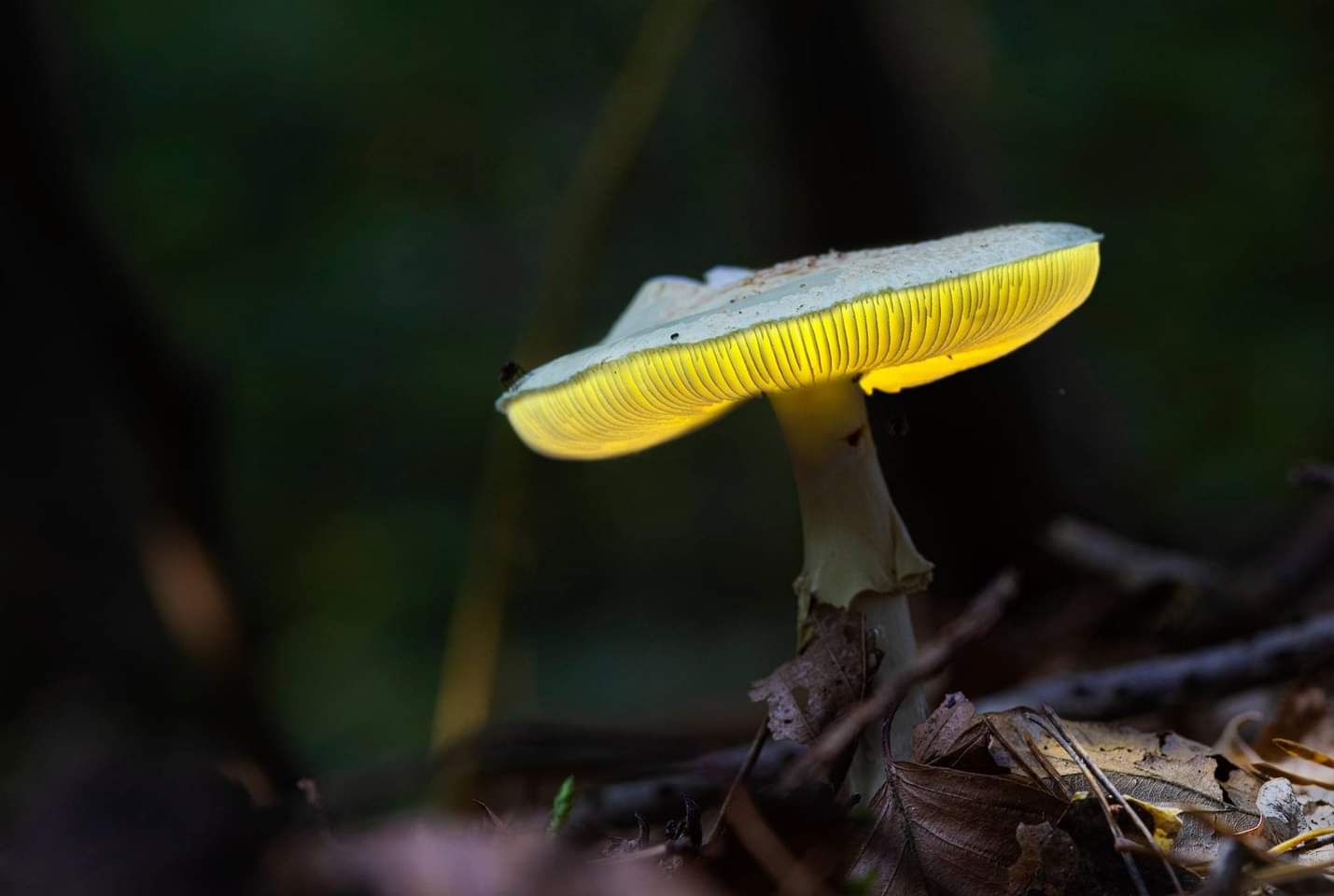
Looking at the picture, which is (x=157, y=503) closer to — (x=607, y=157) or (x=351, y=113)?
(x=607, y=157)

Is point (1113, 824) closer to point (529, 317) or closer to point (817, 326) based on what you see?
point (817, 326)

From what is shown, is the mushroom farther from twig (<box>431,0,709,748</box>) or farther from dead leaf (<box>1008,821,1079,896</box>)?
twig (<box>431,0,709,748</box>)

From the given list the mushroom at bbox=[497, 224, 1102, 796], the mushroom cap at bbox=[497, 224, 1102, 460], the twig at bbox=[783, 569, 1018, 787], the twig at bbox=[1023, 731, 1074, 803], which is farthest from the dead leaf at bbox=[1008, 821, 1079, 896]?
the mushroom cap at bbox=[497, 224, 1102, 460]

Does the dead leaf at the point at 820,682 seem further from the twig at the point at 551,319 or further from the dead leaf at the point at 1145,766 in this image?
the twig at the point at 551,319

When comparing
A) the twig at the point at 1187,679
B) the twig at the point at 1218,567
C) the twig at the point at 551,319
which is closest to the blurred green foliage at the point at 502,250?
the twig at the point at 551,319

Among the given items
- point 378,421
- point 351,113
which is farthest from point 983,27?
point 378,421

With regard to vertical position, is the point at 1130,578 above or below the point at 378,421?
below
